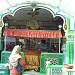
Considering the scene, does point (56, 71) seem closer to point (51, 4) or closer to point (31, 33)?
point (51, 4)

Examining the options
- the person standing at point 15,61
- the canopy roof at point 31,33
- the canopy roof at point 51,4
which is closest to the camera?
the person standing at point 15,61

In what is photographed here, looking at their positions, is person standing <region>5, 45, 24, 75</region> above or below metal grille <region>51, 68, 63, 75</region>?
above

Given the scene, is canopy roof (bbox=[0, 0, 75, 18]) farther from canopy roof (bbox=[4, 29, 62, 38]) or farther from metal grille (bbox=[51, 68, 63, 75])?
canopy roof (bbox=[4, 29, 62, 38])

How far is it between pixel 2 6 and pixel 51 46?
6916mm

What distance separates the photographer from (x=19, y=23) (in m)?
14.8

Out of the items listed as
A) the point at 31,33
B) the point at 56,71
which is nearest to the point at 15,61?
→ the point at 56,71

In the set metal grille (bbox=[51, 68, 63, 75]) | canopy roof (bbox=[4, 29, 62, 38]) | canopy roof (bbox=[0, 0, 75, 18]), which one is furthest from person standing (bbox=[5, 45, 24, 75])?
canopy roof (bbox=[4, 29, 62, 38])

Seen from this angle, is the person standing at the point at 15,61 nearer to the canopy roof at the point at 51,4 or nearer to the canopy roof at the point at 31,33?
the canopy roof at the point at 51,4

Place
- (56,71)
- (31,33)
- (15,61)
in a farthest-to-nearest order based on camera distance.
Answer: (31,33) → (56,71) → (15,61)

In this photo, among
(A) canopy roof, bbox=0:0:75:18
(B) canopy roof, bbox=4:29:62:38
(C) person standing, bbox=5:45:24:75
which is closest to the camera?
(C) person standing, bbox=5:45:24:75

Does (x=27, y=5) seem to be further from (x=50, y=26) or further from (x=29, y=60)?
(x=50, y=26)

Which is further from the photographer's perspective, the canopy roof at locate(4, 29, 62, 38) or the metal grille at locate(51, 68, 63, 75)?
the canopy roof at locate(4, 29, 62, 38)

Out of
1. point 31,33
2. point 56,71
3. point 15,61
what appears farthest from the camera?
point 31,33

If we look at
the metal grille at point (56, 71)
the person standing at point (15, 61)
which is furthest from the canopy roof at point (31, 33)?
the person standing at point (15, 61)
